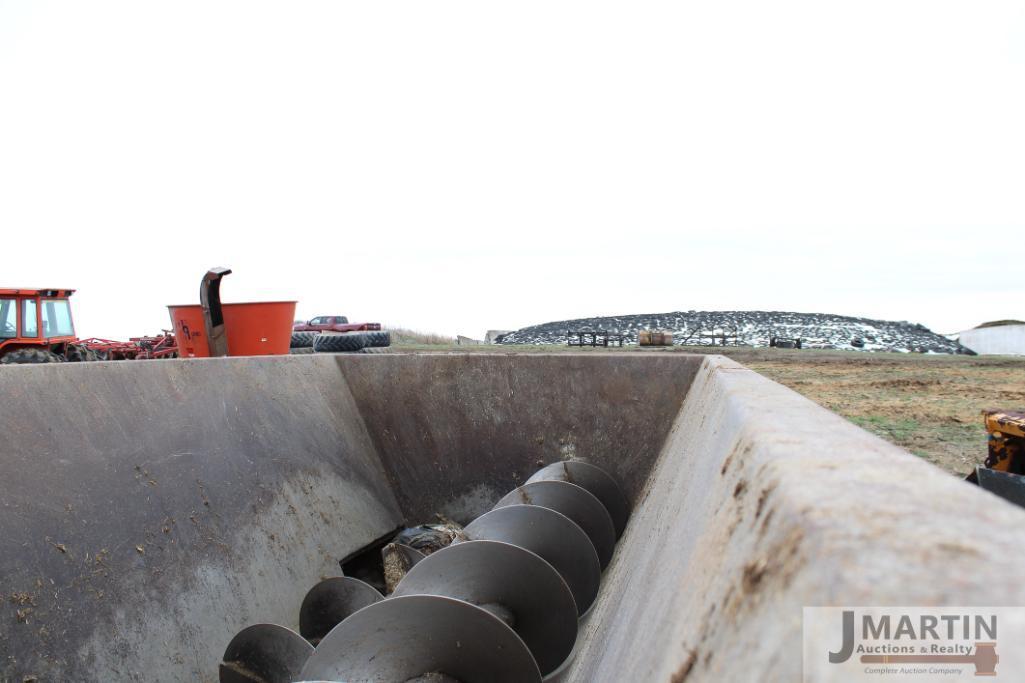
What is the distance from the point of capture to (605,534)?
10.5 ft

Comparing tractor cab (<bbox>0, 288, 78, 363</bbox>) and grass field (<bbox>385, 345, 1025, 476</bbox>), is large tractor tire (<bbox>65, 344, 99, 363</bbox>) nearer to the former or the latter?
tractor cab (<bbox>0, 288, 78, 363</bbox>)

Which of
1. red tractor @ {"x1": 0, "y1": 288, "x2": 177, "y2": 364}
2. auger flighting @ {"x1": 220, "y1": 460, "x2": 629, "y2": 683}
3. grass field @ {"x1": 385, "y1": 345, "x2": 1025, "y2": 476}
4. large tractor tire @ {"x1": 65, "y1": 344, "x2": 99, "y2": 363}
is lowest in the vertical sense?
grass field @ {"x1": 385, "y1": 345, "x2": 1025, "y2": 476}

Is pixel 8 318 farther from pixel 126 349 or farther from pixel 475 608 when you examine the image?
pixel 475 608

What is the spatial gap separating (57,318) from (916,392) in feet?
41.1

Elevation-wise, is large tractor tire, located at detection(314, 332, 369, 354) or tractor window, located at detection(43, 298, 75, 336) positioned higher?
tractor window, located at detection(43, 298, 75, 336)

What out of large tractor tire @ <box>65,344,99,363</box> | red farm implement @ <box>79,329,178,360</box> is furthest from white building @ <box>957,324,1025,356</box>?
large tractor tire @ <box>65,344,99,363</box>

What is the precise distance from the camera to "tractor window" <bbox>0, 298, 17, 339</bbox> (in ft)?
33.9

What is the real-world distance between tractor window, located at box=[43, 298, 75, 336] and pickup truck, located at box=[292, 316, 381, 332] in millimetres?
12190

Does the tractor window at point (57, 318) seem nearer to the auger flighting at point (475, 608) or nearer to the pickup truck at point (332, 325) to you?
the auger flighting at point (475, 608)

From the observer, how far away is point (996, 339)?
2731cm

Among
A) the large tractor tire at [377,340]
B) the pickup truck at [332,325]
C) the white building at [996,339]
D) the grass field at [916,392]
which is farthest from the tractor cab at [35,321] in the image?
the white building at [996,339]

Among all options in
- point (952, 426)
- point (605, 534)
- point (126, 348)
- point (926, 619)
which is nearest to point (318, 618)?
point (605, 534)

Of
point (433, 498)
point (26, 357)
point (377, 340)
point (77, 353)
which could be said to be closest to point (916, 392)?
point (433, 498)

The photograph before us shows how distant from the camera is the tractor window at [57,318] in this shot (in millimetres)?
10867
